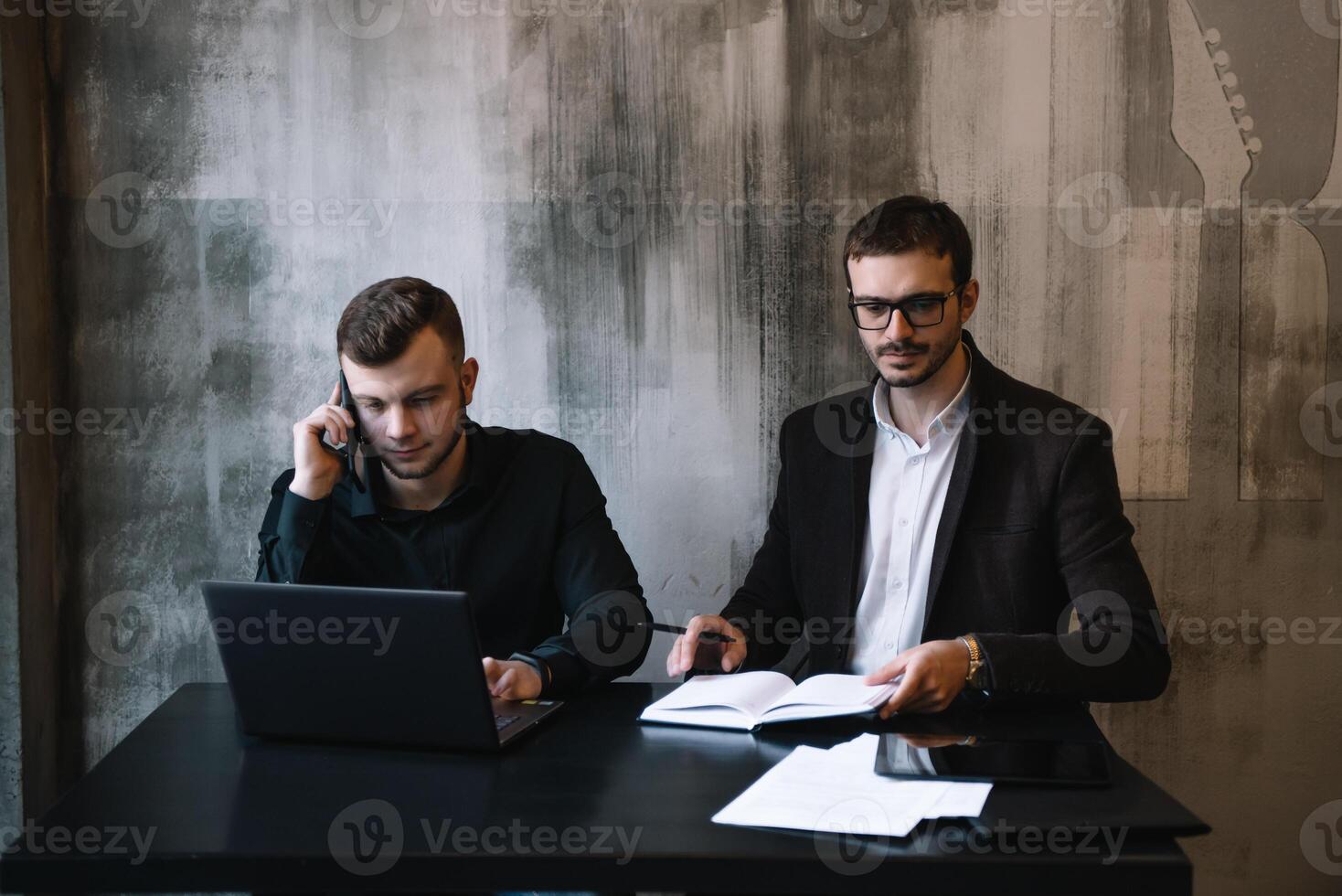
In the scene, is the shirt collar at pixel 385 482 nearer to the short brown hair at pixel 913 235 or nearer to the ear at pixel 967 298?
the short brown hair at pixel 913 235

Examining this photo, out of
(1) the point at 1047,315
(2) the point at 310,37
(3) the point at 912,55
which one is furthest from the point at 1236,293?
(2) the point at 310,37

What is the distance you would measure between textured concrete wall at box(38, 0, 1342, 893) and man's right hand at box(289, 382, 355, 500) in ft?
2.29

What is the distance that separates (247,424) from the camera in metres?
2.84

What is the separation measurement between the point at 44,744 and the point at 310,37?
188 cm

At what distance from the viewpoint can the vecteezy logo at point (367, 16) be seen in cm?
277

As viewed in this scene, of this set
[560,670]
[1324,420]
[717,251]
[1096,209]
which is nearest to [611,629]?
[560,670]

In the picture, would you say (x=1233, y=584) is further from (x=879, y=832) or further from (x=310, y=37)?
(x=310, y=37)

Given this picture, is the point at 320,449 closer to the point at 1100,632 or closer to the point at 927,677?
the point at 927,677

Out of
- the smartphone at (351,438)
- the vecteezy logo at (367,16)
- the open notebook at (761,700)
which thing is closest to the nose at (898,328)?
the open notebook at (761,700)

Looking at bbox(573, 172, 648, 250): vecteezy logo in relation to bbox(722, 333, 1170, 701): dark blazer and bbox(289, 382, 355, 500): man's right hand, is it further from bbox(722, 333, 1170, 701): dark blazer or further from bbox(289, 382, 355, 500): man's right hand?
bbox(289, 382, 355, 500): man's right hand

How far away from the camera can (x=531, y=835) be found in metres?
1.29

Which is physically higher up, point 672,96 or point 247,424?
point 672,96

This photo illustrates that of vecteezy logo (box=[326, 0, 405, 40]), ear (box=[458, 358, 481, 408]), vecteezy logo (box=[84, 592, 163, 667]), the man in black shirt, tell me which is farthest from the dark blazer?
vecteezy logo (box=[84, 592, 163, 667])

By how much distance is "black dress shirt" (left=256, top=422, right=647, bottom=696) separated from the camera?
219 cm
